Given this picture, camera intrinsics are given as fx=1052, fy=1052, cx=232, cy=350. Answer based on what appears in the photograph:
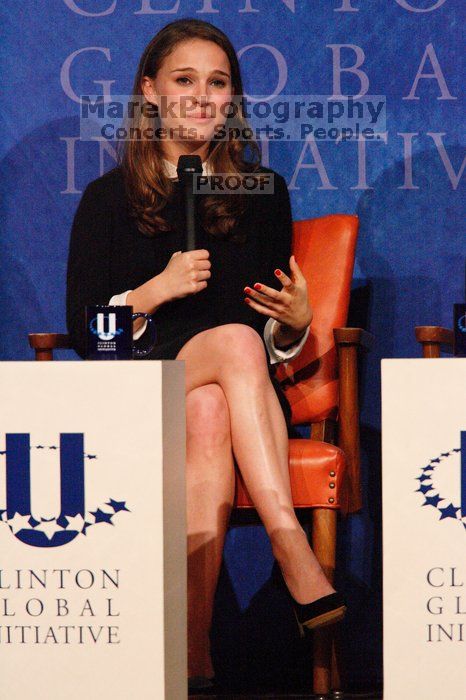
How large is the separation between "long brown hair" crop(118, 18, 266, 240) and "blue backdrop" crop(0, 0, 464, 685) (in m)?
0.35

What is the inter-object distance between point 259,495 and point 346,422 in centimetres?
40

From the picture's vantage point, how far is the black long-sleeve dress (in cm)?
242

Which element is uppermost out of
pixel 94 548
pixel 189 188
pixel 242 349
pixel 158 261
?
pixel 189 188

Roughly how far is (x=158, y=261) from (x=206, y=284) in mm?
167

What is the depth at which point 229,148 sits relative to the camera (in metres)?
2.57

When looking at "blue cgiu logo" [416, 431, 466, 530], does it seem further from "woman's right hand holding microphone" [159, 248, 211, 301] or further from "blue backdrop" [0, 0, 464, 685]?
"blue backdrop" [0, 0, 464, 685]

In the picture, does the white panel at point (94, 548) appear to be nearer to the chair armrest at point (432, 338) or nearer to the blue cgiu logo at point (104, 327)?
the blue cgiu logo at point (104, 327)

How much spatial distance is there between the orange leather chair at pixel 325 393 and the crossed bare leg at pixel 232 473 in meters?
0.10

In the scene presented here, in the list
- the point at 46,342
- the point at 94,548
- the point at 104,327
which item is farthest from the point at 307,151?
the point at 94,548

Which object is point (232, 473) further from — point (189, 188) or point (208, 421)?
point (189, 188)

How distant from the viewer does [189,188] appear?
6.95 ft

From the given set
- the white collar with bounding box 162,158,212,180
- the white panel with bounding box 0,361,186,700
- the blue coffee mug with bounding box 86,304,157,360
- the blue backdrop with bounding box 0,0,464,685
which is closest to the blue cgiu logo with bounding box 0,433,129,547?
the white panel with bounding box 0,361,186,700

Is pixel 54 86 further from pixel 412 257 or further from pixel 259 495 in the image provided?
pixel 259 495

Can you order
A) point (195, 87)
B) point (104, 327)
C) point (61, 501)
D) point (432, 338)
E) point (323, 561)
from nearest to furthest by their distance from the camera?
point (61, 501)
point (104, 327)
point (323, 561)
point (432, 338)
point (195, 87)
